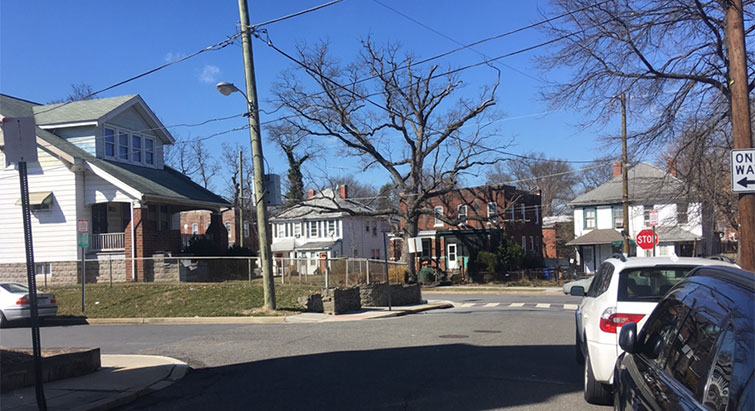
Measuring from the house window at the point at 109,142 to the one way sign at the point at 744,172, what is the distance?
27.4 m

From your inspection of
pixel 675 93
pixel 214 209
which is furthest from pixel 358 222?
pixel 675 93

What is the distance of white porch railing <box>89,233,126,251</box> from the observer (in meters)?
27.5

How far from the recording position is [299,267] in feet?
77.3

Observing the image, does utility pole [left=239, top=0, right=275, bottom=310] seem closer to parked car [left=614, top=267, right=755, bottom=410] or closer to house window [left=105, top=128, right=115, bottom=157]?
parked car [left=614, top=267, right=755, bottom=410]

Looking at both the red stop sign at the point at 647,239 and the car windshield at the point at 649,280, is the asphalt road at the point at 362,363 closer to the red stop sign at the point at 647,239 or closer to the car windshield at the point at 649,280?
the car windshield at the point at 649,280

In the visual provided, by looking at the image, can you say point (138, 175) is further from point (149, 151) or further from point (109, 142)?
point (149, 151)

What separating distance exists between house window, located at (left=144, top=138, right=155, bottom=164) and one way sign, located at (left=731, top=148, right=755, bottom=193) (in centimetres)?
2874

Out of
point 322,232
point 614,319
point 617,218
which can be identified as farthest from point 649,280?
point 322,232

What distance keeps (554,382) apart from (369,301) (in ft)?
44.8

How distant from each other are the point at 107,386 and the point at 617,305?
22.7ft

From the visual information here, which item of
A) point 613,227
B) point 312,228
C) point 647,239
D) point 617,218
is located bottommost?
point 647,239

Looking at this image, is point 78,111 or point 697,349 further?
point 78,111

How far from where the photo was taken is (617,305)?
6551 millimetres

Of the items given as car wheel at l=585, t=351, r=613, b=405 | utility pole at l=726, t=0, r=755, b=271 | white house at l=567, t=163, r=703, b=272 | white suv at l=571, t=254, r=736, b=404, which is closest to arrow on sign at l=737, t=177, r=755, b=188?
white suv at l=571, t=254, r=736, b=404
